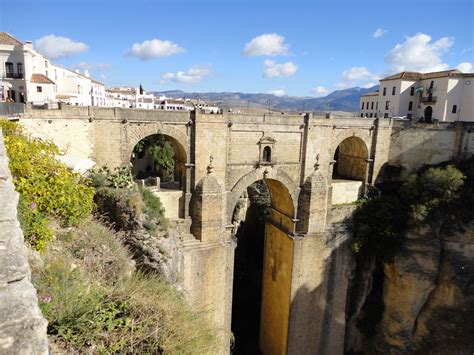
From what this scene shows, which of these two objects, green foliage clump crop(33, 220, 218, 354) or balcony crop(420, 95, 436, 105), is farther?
balcony crop(420, 95, 436, 105)

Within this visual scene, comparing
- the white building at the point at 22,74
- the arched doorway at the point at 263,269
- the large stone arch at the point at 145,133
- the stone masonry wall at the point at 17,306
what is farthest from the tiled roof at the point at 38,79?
the stone masonry wall at the point at 17,306

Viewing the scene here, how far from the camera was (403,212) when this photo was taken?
1869 cm

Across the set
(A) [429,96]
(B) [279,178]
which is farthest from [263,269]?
(A) [429,96]

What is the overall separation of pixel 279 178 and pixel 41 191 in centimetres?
1158

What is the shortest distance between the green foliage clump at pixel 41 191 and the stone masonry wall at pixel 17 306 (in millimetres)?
3286

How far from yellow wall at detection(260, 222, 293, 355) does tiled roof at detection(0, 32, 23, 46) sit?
79.1ft

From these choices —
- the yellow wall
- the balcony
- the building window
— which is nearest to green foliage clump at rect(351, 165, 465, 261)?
the yellow wall

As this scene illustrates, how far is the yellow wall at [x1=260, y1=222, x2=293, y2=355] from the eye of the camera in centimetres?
1808

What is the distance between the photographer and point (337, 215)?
18.5 m

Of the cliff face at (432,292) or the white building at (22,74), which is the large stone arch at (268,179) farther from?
the white building at (22,74)

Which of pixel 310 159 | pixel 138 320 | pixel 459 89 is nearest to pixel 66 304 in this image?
pixel 138 320

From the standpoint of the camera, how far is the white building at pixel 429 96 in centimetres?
3164

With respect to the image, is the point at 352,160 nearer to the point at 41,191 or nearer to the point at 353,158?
the point at 353,158

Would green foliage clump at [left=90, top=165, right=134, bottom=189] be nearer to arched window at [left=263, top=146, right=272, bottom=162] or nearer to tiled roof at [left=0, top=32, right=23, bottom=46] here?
arched window at [left=263, top=146, right=272, bottom=162]
